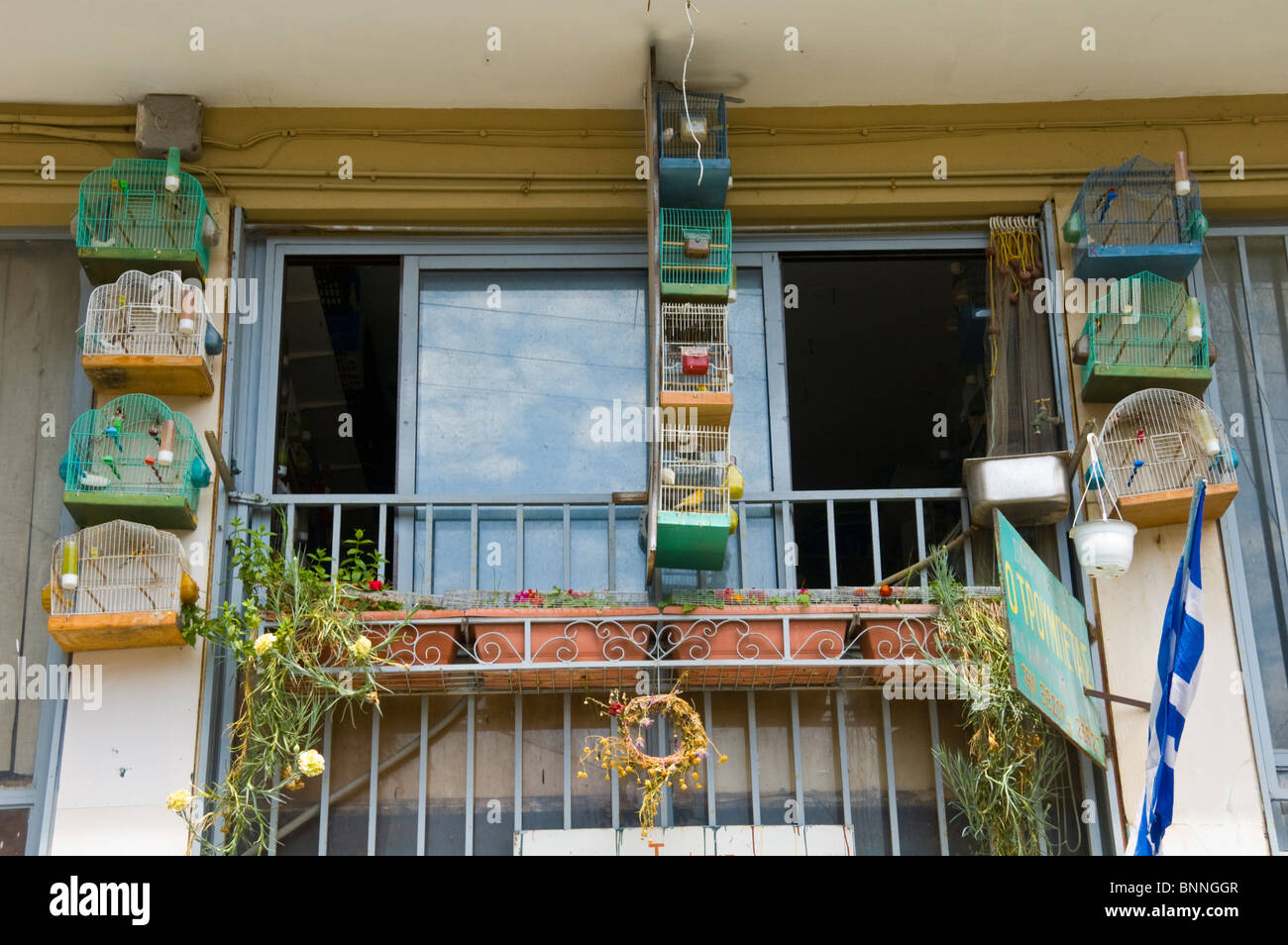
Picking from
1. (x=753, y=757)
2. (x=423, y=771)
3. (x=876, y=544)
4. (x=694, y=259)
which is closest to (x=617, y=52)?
(x=694, y=259)

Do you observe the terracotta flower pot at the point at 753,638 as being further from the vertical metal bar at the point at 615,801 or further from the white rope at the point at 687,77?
the white rope at the point at 687,77

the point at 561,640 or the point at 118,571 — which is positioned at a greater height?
the point at 118,571

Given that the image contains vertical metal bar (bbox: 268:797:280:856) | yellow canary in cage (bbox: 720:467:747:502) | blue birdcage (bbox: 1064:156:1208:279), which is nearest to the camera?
vertical metal bar (bbox: 268:797:280:856)

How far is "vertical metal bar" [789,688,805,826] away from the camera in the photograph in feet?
20.4

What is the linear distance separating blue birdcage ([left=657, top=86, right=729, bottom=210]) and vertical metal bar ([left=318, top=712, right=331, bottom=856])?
2.83 meters

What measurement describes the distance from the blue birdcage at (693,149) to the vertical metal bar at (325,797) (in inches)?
112

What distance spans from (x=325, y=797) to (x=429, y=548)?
118 cm

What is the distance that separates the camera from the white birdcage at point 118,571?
5.95 m

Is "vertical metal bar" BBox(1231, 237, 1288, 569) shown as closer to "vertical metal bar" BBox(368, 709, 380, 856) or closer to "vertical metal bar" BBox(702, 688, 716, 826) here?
"vertical metal bar" BBox(702, 688, 716, 826)

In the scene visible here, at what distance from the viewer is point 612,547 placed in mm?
6613

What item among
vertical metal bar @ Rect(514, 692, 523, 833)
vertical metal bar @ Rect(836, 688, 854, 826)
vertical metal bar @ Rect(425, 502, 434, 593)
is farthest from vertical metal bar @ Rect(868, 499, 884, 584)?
vertical metal bar @ Rect(425, 502, 434, 593)

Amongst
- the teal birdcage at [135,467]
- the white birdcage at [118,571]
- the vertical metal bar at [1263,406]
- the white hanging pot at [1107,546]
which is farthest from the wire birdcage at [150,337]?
the vertical metal bar at [1263,406]

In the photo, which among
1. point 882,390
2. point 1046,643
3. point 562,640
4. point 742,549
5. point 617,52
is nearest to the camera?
point 1046,643

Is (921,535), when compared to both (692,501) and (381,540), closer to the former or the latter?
(692,501)
